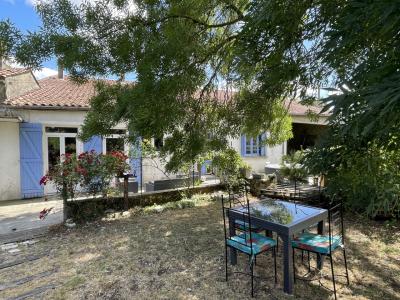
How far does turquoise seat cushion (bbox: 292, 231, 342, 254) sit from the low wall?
15.0 feet

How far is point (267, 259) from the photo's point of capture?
4473 mm

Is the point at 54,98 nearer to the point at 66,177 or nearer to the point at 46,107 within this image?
the point at 46,107

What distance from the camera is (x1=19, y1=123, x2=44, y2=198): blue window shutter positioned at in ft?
30.8

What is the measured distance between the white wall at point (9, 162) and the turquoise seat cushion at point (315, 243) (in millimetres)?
9177

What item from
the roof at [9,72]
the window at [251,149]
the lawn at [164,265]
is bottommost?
the lawn at [164,265]

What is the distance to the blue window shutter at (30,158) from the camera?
30.8ft

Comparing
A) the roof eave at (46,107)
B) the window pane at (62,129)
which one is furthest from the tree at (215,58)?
the window pane at (62,129)

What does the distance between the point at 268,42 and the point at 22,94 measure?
999cm

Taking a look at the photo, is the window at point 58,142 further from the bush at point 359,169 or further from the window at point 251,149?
the bush at point 359,169

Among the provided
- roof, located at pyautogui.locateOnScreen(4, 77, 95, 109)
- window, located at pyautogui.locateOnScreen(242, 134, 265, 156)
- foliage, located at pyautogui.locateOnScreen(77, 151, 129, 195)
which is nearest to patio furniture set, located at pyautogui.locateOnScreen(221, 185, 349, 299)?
foliage, located at pyautogui.locateOnScreen(77, 151, 129, 195)

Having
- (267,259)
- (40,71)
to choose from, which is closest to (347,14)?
(267,259)

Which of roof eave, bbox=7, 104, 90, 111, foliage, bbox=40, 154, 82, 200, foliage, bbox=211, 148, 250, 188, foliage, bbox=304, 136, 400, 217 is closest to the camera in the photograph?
foliage, bbox=304, 136, 400, 217

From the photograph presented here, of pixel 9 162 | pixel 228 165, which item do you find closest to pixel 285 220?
pixel 228 165

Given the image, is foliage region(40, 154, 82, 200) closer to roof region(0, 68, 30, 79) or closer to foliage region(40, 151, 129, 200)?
foliage region(40, 151, 129, 200)
